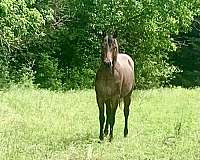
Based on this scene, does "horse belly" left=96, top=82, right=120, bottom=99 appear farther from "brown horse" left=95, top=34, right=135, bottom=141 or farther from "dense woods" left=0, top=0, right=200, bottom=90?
"dense woods" left=0, top=0, right=200, bottom=90

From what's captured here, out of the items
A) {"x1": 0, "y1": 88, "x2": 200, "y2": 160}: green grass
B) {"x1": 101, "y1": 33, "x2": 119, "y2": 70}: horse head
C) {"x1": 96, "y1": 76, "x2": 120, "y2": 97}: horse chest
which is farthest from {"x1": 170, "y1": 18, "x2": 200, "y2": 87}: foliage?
{"x1": 101, "y1": 33, "x2": 119, "y2": 70}: horse head

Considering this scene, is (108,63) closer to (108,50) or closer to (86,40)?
(108,50)

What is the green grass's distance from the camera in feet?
29.4

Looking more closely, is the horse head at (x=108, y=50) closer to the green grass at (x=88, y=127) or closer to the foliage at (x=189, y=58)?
the green grass at (x=88, y=127)

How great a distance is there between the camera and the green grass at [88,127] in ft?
29.4

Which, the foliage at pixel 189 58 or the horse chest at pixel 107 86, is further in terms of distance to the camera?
the foliage at pixel 189 58

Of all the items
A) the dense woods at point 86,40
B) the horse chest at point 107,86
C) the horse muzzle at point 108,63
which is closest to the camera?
the horse muzzle at point 108,63

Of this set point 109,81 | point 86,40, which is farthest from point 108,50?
point 86,40

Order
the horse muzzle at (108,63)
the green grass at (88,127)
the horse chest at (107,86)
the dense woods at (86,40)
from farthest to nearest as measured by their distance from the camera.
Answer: the dense woods at (86,40) < the horse chest at (107,86) < the horse muzzle at (108,63) < the green grass at (88,127)

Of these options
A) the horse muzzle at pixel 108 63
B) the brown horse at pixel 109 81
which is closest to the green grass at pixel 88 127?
the brown horse at pixel 109 81

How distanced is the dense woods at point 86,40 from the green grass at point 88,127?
340 centimetres

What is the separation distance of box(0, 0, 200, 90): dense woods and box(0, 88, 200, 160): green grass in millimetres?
3403

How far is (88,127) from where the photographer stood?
11664 mm

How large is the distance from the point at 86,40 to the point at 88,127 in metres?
10.8
